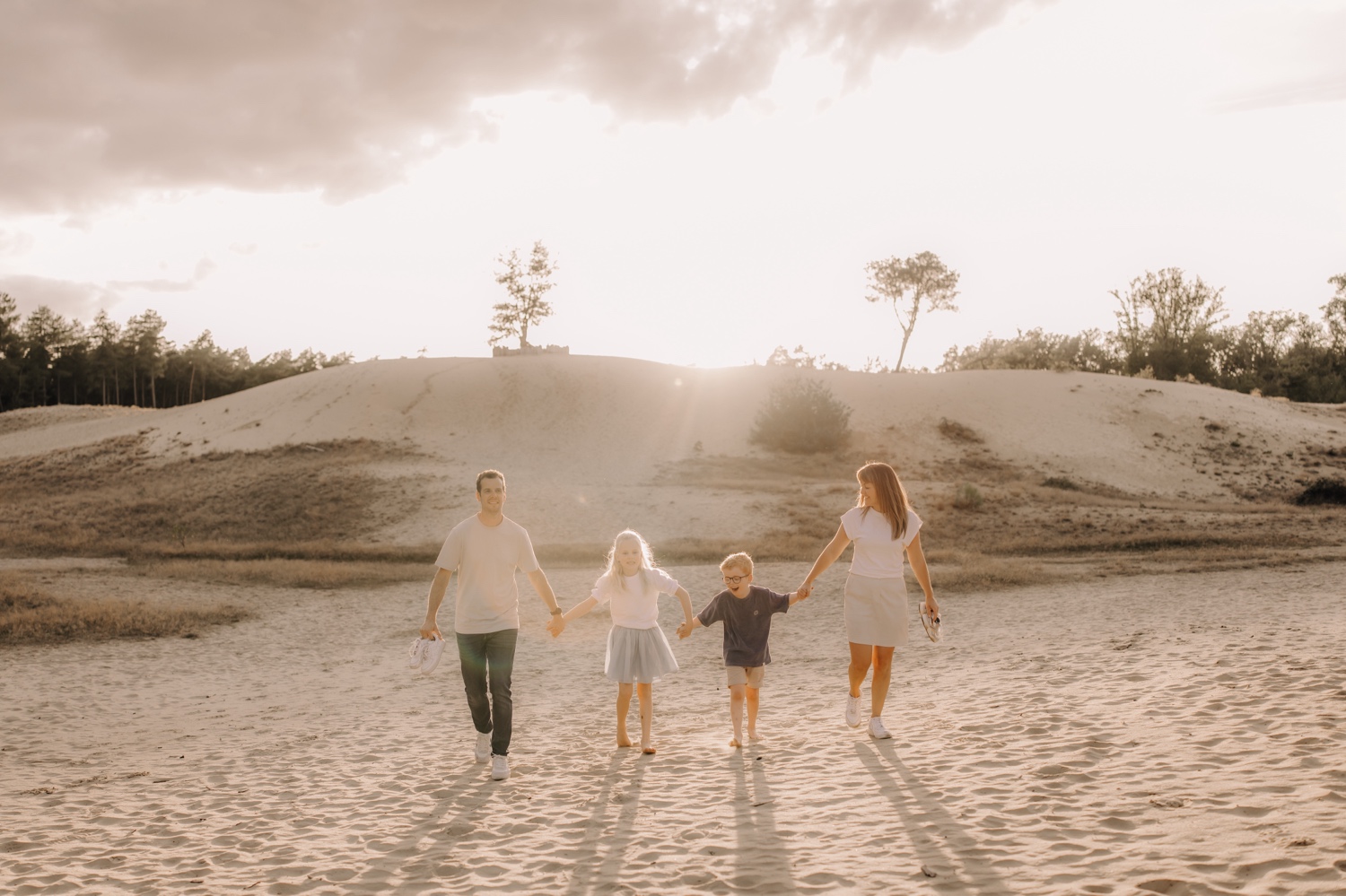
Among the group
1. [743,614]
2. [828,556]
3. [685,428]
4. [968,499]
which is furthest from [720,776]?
[685,428]

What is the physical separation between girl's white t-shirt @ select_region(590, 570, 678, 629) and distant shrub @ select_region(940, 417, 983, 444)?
3959 centimetres

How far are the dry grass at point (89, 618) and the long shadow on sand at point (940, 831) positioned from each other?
1214 cm

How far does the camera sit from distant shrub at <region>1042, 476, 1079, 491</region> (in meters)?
36.9

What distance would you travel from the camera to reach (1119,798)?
18.0ft

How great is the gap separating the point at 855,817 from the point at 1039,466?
3889 centimetres

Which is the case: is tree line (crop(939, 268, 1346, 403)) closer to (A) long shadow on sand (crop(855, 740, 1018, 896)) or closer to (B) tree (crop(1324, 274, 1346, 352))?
(B) tree (crop(1324, 274, 1346, 352))

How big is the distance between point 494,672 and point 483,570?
2.63 feet

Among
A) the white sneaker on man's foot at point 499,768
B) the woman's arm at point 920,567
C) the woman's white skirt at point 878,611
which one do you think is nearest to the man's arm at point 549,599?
the white sneaker on man's foot at point 499,768

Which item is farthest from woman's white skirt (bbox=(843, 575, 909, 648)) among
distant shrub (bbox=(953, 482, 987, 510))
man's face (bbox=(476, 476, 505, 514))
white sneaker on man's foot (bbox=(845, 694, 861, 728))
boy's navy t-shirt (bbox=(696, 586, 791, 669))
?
distant shrub (bbox=(953, 482, 987, 510))

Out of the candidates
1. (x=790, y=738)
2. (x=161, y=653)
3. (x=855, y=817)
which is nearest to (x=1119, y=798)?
(x=855, y=817)

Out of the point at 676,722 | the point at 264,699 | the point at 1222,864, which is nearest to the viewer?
the point at 1222,864

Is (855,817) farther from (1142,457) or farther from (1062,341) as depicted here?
(1062,341)

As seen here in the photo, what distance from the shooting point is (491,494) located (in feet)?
22.5

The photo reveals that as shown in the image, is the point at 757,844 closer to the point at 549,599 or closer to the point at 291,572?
the point at 549,599
